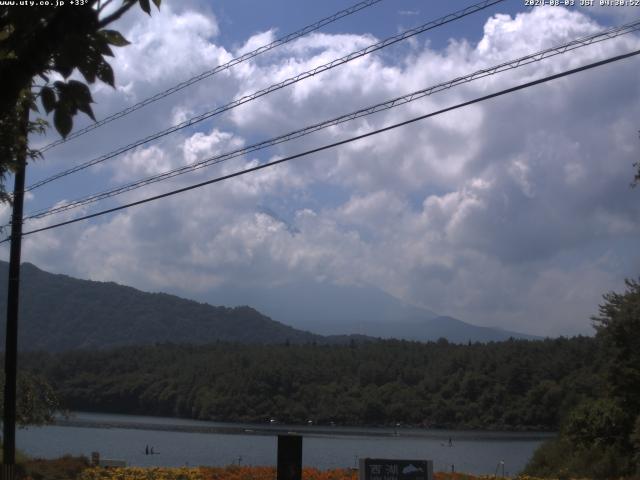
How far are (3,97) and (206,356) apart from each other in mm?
134550

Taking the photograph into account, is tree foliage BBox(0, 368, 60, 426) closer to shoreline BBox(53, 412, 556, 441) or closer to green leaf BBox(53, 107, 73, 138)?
green leaf BBox(53, 107, 73, 138)

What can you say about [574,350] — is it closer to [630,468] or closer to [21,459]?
[630,468]

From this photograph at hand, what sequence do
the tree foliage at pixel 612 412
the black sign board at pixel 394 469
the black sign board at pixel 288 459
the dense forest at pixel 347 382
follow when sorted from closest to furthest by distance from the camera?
1. the black sign board at pixel 288 459
2. the black sign board at pixel 394 469
3. the tree foliage at pixel 612 412
4. the dense forest at pixel 347 382

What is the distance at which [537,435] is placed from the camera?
8100 centimetres

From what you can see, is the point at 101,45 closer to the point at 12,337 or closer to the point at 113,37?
the point at 113,37

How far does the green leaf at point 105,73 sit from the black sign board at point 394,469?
32.5 feet

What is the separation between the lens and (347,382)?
11094cm

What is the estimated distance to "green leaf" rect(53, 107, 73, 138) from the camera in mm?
4949

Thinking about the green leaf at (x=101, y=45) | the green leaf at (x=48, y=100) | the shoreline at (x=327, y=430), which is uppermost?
the green leaf at (x=101, y=45)

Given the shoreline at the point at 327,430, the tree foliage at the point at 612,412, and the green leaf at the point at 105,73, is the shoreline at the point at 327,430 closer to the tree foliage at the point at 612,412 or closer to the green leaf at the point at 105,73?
the tree foliage at the point at 612,412

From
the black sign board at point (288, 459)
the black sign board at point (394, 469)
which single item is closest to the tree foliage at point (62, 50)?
the black sign board at point (288, 459)

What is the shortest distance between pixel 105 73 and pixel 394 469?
10.2 meters

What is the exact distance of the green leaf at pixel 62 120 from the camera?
4949 mm

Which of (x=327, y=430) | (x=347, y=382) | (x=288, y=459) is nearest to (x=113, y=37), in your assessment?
(x=288, y=459)
